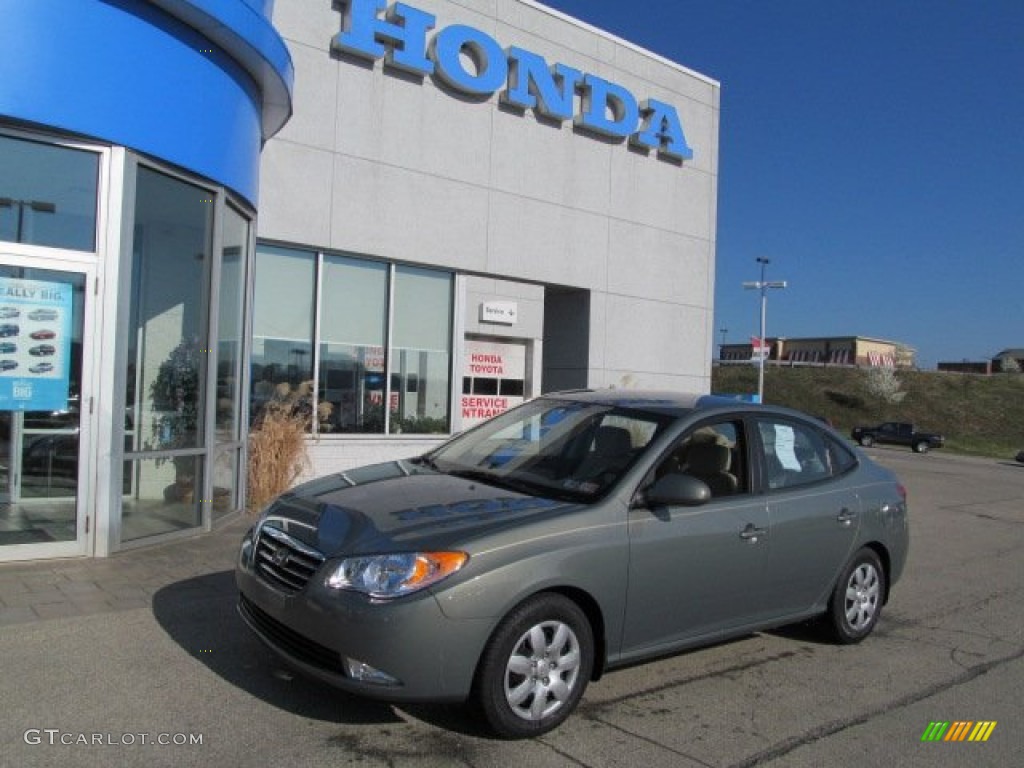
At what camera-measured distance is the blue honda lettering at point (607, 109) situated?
14570 mm

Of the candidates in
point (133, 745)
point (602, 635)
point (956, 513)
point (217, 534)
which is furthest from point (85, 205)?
point (956, 513)

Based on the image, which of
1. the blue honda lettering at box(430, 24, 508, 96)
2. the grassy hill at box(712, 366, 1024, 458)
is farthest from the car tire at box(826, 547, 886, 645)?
the grassy hill at box(712, 366, 1024, 458)

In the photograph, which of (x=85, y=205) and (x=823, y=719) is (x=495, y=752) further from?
(x=85, y=205)

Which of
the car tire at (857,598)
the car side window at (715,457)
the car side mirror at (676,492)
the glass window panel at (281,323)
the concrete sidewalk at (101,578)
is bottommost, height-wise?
the concrete sidewalk at (101,578)

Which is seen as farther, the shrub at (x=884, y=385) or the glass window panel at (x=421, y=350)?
the shrub at (x=884, y=385)

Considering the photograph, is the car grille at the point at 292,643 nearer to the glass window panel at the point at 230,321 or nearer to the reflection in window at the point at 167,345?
the reflection in window at the point at 167,345

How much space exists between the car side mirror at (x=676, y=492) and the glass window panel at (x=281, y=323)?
7.29 m

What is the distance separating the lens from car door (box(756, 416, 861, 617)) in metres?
5.24

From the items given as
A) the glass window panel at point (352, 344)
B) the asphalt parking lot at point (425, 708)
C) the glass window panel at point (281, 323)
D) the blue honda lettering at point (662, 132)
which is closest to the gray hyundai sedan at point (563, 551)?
the asphalt parking lot at point (425, 708)

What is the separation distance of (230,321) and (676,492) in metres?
5.78

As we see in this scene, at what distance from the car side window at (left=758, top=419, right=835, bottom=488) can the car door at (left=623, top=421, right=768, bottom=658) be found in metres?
0.24

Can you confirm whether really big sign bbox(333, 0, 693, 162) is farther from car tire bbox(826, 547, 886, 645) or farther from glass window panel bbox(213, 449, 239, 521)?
car tire bbox(826, 547, 886, 645)

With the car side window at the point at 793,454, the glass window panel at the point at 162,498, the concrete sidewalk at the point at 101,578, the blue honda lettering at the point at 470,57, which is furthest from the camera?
the blue honda lettering at the point at 470,57

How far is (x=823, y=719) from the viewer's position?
449 cm
